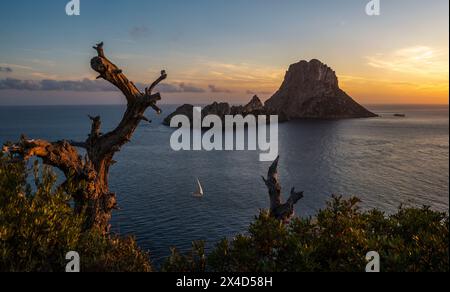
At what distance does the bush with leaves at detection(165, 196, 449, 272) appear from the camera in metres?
13.9

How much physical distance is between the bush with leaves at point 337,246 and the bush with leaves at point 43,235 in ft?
9.28

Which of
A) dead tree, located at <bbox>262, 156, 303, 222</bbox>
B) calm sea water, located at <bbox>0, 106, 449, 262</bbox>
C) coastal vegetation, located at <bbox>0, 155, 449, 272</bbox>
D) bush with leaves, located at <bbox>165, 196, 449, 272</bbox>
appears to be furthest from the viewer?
calm sea water, located at <bbox>0, 106, 449, 262</bbox>

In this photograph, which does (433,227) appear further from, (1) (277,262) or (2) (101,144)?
(2) (101,144)

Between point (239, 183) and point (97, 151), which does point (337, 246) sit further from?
point (239, 183)

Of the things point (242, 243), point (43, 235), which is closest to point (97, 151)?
point (43, 235)

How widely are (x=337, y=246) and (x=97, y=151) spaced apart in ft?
46.1

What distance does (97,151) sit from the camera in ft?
71.5

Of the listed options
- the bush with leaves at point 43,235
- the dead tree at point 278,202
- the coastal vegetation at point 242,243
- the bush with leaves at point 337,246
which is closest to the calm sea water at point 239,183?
the dead tree at point 278,202

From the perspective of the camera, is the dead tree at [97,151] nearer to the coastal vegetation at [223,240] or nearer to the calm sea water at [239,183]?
the coastal vegetation at [223,240]

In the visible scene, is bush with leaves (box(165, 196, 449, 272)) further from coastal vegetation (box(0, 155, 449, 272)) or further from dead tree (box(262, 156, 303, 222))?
dead tree (box(262, 156, 303, 222))

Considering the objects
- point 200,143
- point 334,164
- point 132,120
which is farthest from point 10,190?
point 200,143

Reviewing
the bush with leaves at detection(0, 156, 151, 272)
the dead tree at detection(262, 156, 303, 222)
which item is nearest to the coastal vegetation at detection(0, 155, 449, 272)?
the bush with leaves at detection(0, 156, 151, 272)

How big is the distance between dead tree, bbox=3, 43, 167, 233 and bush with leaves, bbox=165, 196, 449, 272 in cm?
722

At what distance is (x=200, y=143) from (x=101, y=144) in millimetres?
155972
